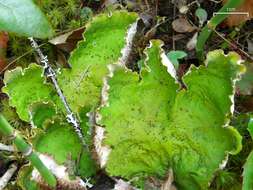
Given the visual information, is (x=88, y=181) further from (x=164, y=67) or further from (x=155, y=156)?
(x=164, y=67)

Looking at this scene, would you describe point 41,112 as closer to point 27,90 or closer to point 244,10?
point 27,90

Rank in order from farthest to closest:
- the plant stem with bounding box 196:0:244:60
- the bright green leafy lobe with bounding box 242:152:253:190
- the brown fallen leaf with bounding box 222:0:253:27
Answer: the brown fallen leaf with bounding box 222:0:253:27, the plant stem with bounding box 196:0:244:60, the bright green leafy lobe with bounding box 242:152:253:190

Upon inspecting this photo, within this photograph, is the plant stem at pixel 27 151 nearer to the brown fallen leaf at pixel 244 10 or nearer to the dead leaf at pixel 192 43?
the dead leaf at pixel 192 43

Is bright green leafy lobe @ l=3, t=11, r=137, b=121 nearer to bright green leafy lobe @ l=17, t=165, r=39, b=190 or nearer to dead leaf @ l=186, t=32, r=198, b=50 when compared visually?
bright green leafy lobe @ l=17, t=165, r=39, b=190

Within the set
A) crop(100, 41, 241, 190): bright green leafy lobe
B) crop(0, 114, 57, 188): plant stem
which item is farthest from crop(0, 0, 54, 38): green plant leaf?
crop(100, 41, 241, 190): bright green leafy lobe

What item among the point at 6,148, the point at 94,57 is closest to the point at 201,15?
the point at 94,57

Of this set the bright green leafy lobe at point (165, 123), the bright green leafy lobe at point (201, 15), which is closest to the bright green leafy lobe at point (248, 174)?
the bright green leafy lobe at point (165, 123)
